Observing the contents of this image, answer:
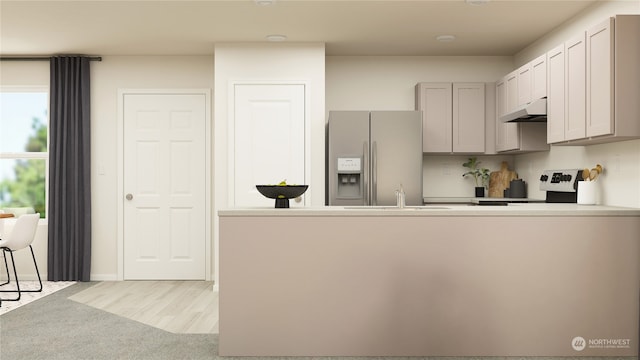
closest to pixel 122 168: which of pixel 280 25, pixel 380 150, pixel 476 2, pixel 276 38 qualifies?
pixel 276 38

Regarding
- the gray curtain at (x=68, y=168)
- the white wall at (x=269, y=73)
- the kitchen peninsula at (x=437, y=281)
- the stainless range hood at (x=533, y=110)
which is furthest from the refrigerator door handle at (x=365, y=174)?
the gray curtain at (x=68, y=168)

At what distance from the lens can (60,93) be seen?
6.04 m

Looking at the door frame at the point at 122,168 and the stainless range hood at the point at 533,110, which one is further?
the door frame at the point at 122,168

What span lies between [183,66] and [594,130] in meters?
4.24

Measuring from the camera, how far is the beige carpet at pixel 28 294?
4878mm

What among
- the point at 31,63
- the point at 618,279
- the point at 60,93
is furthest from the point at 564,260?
the point at 31,63

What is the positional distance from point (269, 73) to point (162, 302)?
2.43 meters

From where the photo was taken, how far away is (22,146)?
627 cm

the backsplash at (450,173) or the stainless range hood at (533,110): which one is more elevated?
the stainless range hood at (533,110)

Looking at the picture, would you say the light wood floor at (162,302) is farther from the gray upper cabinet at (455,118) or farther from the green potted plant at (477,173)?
the green potted plant at (477,173)

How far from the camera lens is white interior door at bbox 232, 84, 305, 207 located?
5551mm

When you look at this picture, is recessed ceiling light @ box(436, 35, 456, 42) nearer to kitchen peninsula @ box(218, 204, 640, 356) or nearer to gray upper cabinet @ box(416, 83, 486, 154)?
gray upper cabinet @ box(416, 83, 486, 154)

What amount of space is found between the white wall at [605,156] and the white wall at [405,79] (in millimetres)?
806

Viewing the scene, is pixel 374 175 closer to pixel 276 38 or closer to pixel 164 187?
pixel 276 38
